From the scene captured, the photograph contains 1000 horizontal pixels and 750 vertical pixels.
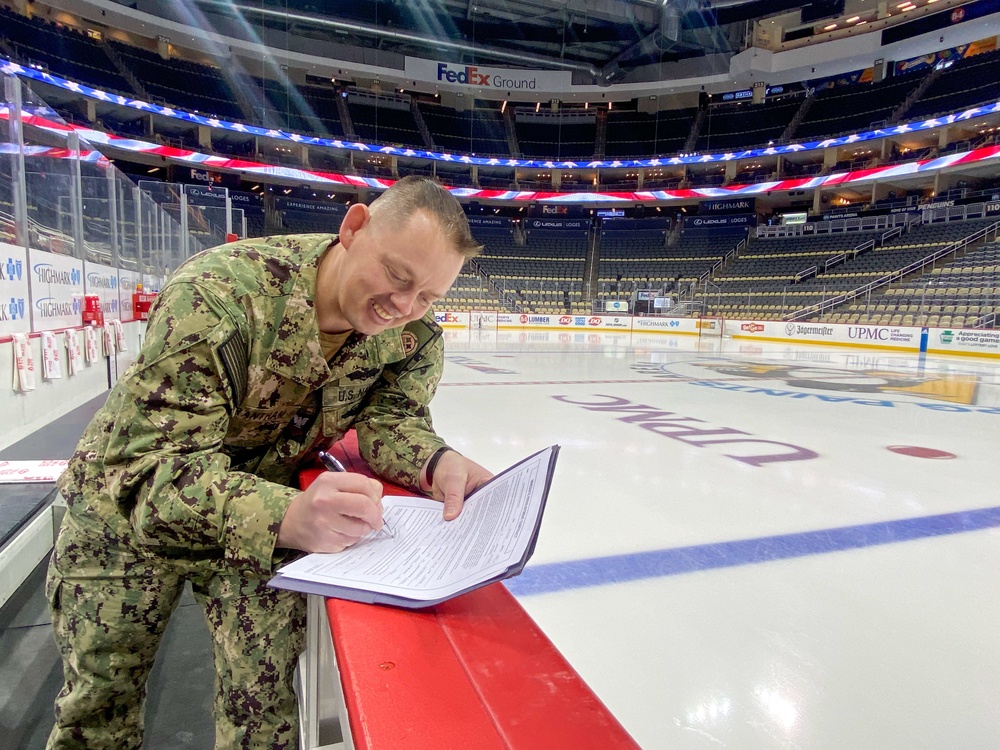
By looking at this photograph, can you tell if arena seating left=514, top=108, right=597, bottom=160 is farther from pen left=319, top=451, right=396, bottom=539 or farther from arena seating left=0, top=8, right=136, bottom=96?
pen left=319, top=451, right=396, bottom=539

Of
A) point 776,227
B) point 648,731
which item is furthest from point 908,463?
point 776,227

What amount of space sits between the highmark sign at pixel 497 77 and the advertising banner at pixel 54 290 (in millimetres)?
23852

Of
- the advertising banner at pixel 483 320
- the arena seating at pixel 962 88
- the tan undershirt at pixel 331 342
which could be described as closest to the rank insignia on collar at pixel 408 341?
A: the tan undershirt at pixel 331 342

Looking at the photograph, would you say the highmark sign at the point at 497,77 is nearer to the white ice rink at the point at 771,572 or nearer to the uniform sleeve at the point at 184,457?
the white ice rink at the point at 771,572

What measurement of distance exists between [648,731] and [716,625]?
0.39m

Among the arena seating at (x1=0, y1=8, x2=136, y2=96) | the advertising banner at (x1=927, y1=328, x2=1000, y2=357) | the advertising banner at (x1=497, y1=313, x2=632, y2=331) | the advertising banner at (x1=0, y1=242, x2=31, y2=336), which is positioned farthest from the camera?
the advertising banner at (x1=497, y1=313, x2=632, y2=331)

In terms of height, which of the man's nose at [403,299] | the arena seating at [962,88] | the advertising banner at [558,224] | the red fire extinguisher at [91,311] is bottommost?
the red fire extinguisher at [91,311]

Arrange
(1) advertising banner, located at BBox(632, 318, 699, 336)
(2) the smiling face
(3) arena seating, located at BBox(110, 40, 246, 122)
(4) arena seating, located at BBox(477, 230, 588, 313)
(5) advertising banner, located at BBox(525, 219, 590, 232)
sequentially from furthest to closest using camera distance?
1. (5) advertising banner, located at BBox(525, 219, 590, 232)
2. (3) arena seating, located at BBox(110, 40, 246, 122)
3. (4) arena seating, located at BBox(477, 230, 588, 313)
4. (1) advertising banner, located at BBox(632, 318, 699, 336)
5. (2) the smiling face

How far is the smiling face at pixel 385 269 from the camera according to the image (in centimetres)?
82

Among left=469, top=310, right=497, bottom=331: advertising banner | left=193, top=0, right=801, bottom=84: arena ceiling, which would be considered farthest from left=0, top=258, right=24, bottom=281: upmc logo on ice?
left=193, top=0, right=801, bottom=84: arena ceiling

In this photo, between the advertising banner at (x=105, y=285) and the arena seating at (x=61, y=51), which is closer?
the advertising banner at (x=105, y=285)

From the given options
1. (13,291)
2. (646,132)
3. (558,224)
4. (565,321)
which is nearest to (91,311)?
(13,291)

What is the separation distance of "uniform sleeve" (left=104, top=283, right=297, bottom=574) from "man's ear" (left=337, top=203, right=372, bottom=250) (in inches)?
8.8

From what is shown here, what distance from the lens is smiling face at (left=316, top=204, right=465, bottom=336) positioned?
818mm
